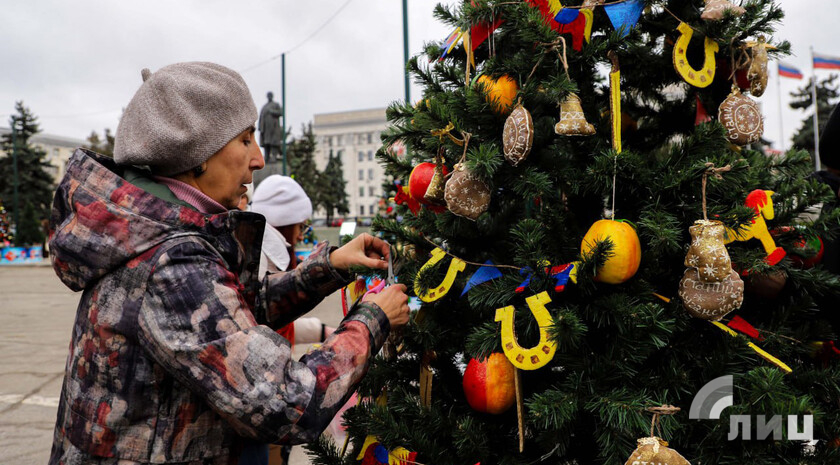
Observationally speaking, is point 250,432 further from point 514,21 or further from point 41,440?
point 41,440

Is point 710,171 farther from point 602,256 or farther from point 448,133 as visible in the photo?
point 448,133

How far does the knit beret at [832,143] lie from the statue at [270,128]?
1571 centimetres

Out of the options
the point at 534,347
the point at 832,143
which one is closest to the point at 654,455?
the point at 534,347

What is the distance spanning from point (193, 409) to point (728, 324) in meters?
1.33

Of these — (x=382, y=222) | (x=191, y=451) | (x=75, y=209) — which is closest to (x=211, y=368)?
(x=191, y=451)

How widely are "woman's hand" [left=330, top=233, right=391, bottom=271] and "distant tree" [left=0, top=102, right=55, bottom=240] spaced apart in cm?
3932

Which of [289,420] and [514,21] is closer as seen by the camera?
[289,420]

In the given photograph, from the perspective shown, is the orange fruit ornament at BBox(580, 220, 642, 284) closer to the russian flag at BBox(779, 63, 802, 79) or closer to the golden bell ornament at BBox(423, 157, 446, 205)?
the golden bell ornament at BBox(423, 157, 446, 205)

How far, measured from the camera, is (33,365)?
5789 mm

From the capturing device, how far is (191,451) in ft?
4.14

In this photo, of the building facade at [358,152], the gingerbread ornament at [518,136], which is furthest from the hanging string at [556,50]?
the building facade at [358,152]

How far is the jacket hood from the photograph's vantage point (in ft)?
3.92

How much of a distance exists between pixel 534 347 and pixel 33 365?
6.17 m

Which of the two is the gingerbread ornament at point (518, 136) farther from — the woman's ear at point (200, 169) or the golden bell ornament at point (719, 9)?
the woman's ear at point (200, 169)
